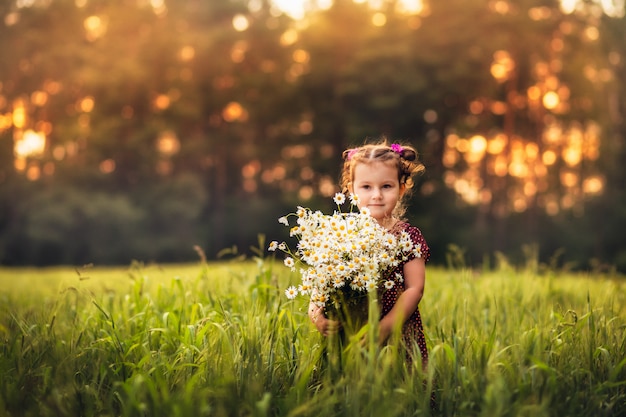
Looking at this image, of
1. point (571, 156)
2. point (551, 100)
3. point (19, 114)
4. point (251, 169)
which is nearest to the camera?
point (551, 100)

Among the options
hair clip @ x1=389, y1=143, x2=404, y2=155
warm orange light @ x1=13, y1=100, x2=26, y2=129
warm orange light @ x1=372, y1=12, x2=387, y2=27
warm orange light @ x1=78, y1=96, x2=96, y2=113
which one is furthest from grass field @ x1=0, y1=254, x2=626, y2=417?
warm orange light @ x1=78, y1=96, x2=96, y2=113

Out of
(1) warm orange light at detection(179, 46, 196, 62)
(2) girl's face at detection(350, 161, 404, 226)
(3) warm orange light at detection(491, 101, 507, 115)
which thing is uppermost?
(1) warm orange light at detection(179, 46, 196, 62)

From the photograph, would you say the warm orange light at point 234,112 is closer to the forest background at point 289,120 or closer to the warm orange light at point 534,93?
the forest background at point 289,120

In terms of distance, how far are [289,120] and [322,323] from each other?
912 inches

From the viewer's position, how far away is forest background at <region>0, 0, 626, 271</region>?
22.4 m

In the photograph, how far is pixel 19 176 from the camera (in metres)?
22.6

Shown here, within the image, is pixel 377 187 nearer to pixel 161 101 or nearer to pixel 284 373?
pixel 284 373

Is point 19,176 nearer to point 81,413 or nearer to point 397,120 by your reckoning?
point 397,120

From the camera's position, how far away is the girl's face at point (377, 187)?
3.01 meters

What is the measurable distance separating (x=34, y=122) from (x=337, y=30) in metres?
12.8

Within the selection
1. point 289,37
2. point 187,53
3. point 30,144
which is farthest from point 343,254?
point 187,53

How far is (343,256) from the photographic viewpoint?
2.63 metres

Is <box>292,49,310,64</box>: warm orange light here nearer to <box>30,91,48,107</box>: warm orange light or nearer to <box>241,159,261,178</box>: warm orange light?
<box>241,159,261,178</box>: warm orange light

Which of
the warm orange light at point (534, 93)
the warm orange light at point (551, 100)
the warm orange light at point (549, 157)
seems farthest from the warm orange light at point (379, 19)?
the warm orange light at point (549, 157)
